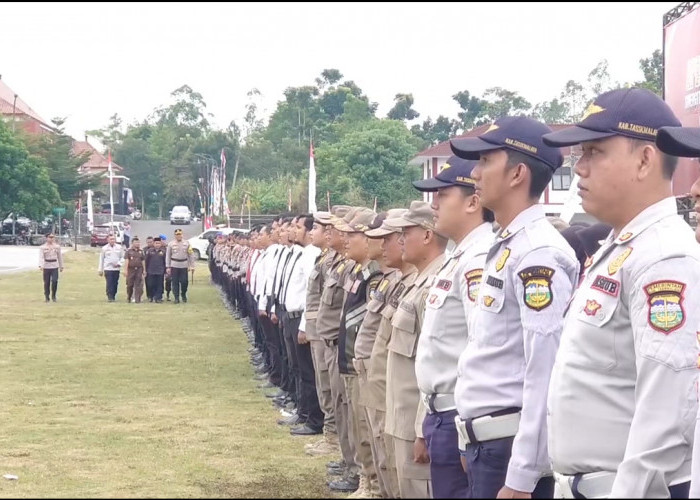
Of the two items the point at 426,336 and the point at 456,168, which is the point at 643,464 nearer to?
the point at 426,336

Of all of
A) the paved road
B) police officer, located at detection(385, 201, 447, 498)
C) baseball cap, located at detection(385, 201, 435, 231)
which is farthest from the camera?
the paved road

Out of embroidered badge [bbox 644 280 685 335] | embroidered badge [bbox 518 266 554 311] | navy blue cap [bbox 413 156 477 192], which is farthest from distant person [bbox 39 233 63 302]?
embroidered badge [bbox 644 280 685 335]

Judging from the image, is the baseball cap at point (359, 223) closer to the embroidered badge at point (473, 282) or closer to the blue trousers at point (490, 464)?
the embroidered badge at point (473, 282)

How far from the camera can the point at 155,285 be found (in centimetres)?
2467

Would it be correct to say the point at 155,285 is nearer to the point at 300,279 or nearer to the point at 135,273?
the point at 135,273

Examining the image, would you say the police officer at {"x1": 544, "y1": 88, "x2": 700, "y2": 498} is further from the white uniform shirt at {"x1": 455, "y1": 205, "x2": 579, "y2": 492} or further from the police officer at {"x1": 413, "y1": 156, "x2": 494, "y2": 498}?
the police officer at {"x1": 413, "y1": 156, "x2": 494, "y2": 498}

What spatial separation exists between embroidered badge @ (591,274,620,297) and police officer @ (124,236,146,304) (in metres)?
21.5

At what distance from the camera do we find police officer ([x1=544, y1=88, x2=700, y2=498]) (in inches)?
99.9

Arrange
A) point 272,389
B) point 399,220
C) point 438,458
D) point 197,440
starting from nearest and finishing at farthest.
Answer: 1. point 438,458
2. point 399,220
3. point 197,440
4. point 272,389

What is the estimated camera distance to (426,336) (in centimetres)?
394

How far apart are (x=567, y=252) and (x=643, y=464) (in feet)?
2.97

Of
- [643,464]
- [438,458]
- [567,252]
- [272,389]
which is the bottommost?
[272,389]

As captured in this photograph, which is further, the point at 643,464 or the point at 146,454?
the point at 146,454

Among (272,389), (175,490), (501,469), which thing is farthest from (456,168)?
(272,389)
